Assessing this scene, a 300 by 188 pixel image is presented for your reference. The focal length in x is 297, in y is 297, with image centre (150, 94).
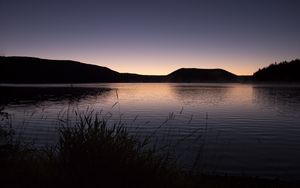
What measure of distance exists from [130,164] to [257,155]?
1749 cm

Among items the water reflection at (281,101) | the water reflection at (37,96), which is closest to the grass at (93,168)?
the water reflection at (37,96)

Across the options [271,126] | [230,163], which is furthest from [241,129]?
[230,163]

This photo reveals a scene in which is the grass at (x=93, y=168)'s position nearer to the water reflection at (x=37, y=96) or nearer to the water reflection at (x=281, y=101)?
the water reflection at (x=37, y=96)

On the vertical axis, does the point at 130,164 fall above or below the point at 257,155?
above

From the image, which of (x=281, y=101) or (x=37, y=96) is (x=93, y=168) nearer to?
(x=281, y=101)

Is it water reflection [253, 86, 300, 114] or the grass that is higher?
the grass

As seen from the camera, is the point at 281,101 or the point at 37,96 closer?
the point at 281,101

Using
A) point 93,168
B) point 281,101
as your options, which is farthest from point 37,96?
point 93,168

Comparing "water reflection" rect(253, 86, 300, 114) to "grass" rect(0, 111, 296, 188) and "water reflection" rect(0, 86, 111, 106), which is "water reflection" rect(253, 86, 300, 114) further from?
"grass" rect(0, 111, 296, 188)

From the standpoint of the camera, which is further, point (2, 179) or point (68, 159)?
point (68, 159)

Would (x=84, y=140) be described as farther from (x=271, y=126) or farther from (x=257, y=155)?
(x=271, y=126)

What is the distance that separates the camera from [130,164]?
639cm

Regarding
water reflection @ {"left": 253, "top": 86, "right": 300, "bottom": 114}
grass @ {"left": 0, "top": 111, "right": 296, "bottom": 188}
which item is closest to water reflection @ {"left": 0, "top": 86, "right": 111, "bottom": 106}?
grass @ {"left": 0, "top": 111, "right": 296, "bottom": 188}

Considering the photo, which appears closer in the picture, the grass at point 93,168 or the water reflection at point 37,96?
the grass at point 93,168
